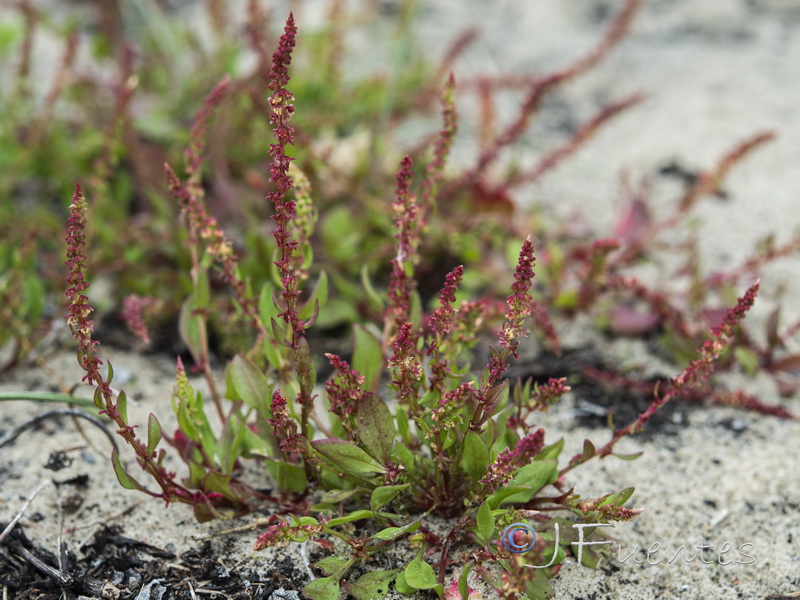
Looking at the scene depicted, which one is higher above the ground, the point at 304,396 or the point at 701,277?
the point at 701,277

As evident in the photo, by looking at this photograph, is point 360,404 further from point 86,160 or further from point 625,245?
point 86,160

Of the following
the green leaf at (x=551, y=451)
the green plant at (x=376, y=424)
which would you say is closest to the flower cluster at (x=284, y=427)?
the green plant at (x=376, y=424)

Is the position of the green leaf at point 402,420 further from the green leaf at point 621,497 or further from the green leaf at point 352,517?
the green leaf at point 621,497

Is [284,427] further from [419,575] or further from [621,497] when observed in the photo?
[621,497]

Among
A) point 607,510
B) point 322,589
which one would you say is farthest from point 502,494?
point 322,589

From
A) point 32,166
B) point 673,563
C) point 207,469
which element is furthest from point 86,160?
point 673,563
